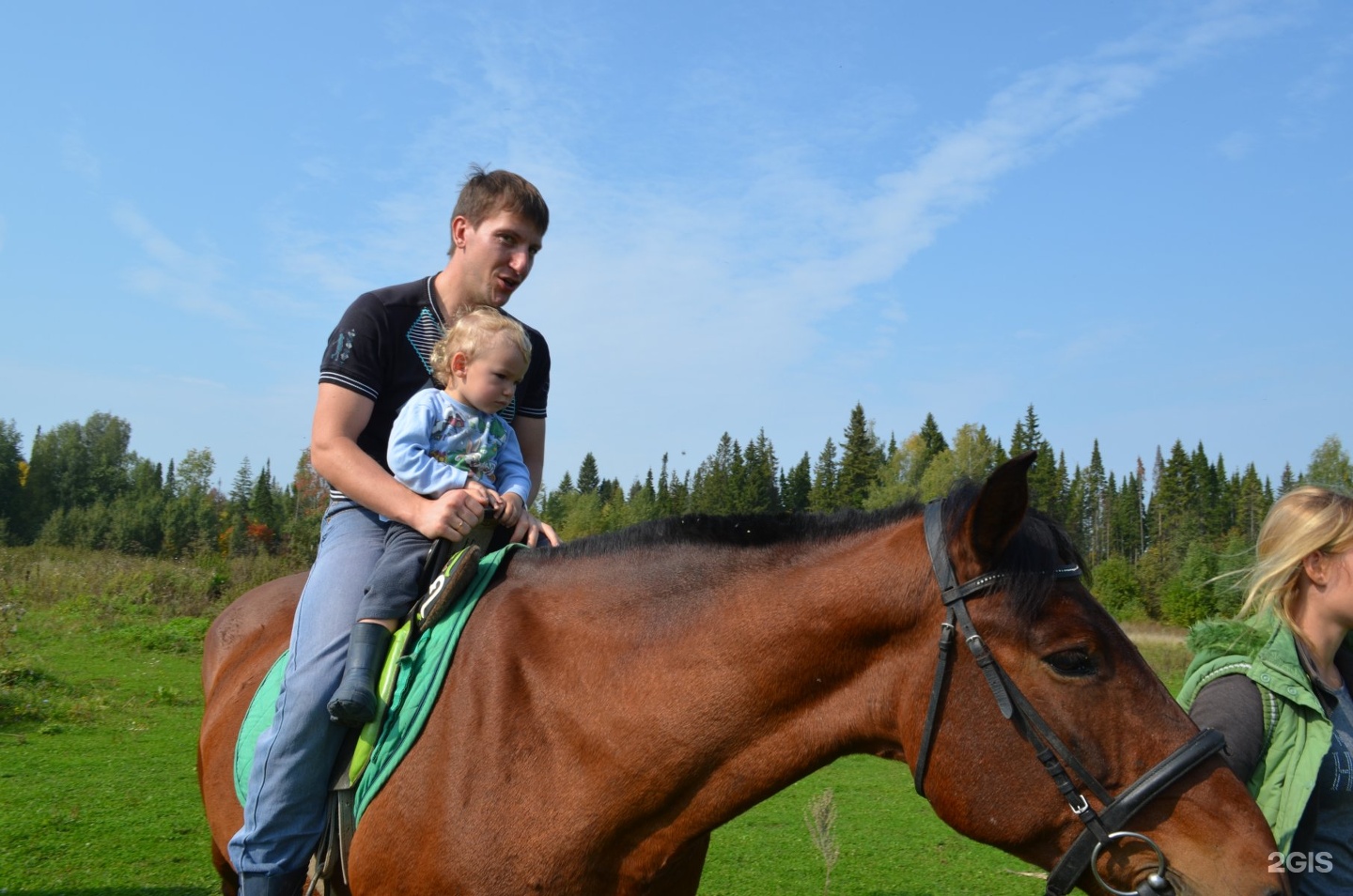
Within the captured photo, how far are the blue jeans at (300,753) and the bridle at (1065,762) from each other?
5.47 ft

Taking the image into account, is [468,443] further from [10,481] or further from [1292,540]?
[10,481]

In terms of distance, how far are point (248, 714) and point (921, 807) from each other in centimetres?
938

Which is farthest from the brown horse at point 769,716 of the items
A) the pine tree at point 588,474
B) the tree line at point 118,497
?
the pine tree at point 588,474

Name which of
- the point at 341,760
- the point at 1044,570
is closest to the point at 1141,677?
the point at 1044,570

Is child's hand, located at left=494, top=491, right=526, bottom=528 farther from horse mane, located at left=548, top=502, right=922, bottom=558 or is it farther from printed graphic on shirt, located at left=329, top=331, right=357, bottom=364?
printed graphic on shirt, located at left=329, top=331, right=357, bottom=364

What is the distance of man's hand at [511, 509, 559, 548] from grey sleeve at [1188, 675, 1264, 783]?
218 centimetres

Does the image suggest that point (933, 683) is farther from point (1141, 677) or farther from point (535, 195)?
point (535, 195)

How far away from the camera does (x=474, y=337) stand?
9.46 feet

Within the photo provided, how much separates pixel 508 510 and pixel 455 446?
0.94ft

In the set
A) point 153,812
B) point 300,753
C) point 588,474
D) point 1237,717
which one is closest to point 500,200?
point 300,753

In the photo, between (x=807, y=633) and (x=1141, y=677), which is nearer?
(x=1141, y=677)

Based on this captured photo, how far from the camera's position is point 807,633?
91.5 inches

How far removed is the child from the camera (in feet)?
8.60

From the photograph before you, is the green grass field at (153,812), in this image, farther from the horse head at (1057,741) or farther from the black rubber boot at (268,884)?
the horse head at (1057,741)
